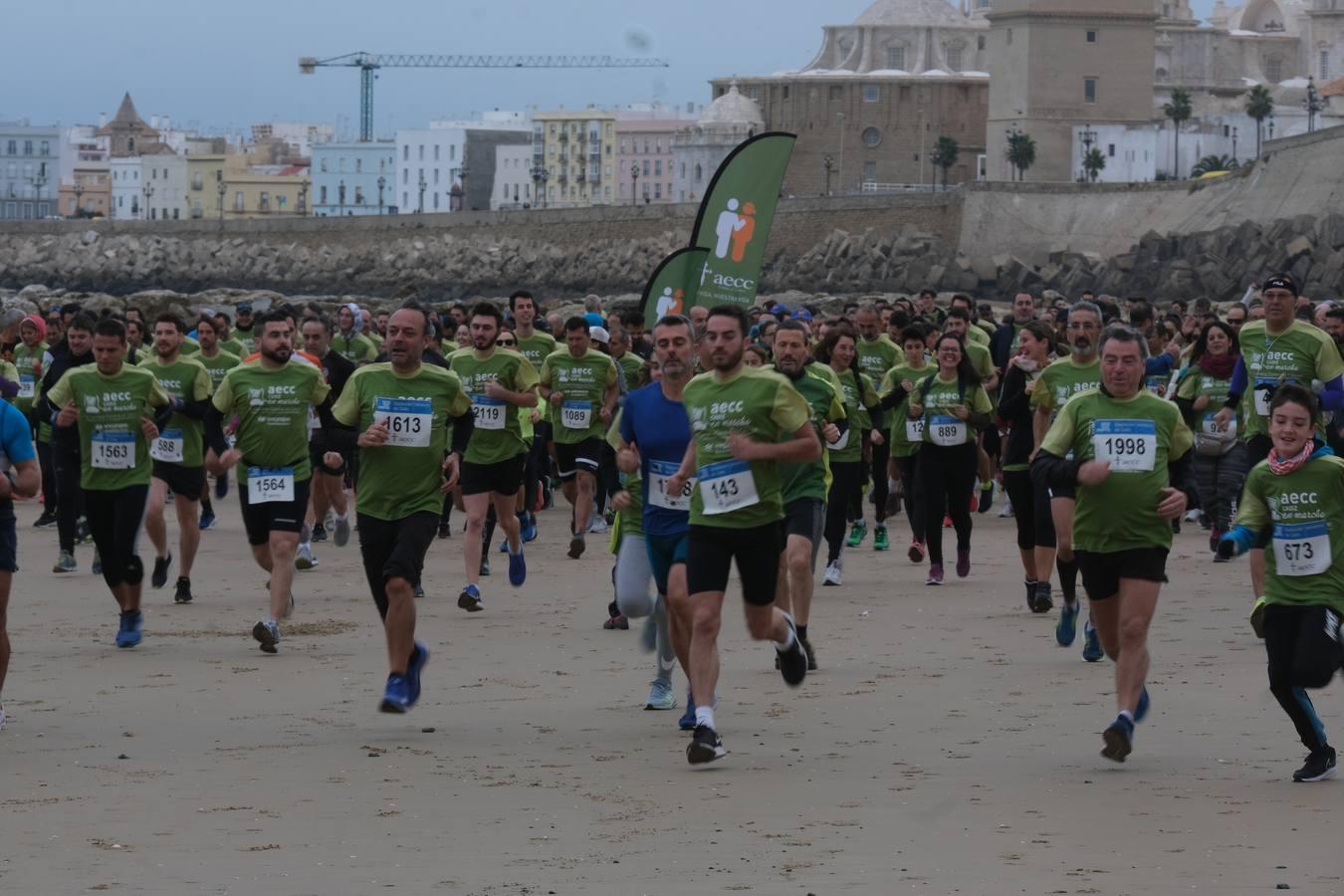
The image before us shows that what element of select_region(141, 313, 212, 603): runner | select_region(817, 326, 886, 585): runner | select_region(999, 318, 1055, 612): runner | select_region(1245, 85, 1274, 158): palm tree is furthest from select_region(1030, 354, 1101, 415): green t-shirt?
select_region(1245, 85, 1274, 158): palm tree

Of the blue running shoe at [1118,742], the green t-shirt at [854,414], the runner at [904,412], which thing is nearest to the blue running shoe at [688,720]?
the blue running shoe at [1118,742]

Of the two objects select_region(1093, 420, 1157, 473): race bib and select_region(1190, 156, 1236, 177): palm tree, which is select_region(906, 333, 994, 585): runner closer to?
select_region(1093, 420, 1157, 473): race bib

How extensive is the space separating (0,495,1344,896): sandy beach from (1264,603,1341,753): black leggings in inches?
10.9

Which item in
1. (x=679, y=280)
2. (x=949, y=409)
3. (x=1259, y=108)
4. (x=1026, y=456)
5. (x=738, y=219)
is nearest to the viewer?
(x=1026, y=456)

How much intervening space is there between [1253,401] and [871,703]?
3920 millimetres

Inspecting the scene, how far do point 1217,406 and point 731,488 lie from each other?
9.26 m

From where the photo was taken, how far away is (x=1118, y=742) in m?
8.37

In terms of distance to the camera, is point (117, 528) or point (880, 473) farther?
point (880, 473)

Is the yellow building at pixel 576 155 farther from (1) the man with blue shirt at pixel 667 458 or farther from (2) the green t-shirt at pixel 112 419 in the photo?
(1) the man with blue shirt at pixel 667 458

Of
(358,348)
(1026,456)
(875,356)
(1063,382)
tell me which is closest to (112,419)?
(1063,382)

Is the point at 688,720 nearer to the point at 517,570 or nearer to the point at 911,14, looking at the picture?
the point at 517,570

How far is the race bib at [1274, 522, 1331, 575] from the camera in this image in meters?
8.34

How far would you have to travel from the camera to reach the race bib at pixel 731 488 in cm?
881

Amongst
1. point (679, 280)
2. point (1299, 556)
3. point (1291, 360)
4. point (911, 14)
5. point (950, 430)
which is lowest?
point (1299, 556)
